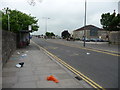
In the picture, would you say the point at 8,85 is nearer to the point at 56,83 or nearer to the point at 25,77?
the point at 25,77

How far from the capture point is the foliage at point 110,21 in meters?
44.5

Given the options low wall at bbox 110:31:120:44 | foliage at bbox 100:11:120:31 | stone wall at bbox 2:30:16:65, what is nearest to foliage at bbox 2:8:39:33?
stone wall at bbox 2:30:16:65

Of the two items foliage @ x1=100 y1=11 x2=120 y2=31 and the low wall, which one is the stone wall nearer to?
the low wall

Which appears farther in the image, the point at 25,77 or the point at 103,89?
the point at 25,77

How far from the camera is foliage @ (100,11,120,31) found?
44550 millimetres

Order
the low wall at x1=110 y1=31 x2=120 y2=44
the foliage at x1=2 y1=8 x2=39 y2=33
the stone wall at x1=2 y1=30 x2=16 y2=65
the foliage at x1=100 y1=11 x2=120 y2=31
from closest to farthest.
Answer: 1. the stone wall at x1=2 y1=30 x2=16 y2=65
2. the foliage at x1=2 y1=8 x2=39 y2=33
3. the low wall at x1=110 y1=31 x2=120 y2=44
4. the foliage at x1=100 y1=11 x2=120 y2=31

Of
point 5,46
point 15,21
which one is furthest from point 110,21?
point 5,46

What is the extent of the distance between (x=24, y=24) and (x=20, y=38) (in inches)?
137

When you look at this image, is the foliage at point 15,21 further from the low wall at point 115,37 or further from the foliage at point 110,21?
the foliage at point 110,21

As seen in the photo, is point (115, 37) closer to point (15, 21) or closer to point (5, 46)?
point (15, 21)

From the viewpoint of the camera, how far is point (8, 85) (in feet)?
19.3

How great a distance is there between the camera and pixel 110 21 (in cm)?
5203

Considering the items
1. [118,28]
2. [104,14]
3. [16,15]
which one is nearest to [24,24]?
[16,15]

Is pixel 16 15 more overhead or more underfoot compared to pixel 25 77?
more overhead
